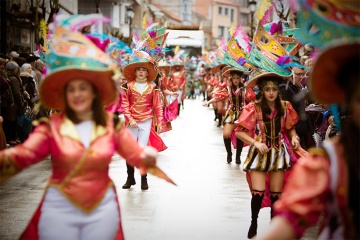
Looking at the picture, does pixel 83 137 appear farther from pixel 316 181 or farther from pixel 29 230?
pixel 316 181

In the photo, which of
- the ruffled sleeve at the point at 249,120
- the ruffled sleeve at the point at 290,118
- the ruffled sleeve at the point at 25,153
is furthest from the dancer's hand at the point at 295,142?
the ruffled sleeve at the point at 25,153

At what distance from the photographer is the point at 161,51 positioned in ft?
41.9

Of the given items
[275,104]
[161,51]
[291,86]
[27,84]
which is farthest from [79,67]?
[27,84]

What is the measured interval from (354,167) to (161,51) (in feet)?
31.9

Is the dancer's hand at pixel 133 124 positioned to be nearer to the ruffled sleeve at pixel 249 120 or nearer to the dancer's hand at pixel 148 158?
the ruffled sleeve at pixel 249 120

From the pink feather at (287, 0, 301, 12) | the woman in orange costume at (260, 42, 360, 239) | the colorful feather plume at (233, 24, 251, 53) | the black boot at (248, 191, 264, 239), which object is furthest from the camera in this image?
the colorful feather plume at (233, 24, 251, 53)

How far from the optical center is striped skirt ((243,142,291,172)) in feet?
23.5

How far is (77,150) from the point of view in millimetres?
4348

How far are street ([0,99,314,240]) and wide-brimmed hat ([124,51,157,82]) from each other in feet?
5.34

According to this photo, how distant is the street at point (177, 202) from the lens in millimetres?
7711

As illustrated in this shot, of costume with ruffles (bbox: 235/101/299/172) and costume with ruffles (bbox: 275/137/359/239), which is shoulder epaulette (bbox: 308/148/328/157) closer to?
costume with ruffles (bbox: 275/137/359/239)

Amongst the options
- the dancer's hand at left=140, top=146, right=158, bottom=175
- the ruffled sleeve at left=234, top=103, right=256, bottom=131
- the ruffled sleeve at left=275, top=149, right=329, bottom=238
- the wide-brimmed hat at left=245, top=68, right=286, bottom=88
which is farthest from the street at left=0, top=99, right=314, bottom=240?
the ruffled sleeve at left=275, top=149, right=329, bottom=238

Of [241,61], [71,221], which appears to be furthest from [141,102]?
[71,221]

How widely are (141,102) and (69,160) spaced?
233 inches
